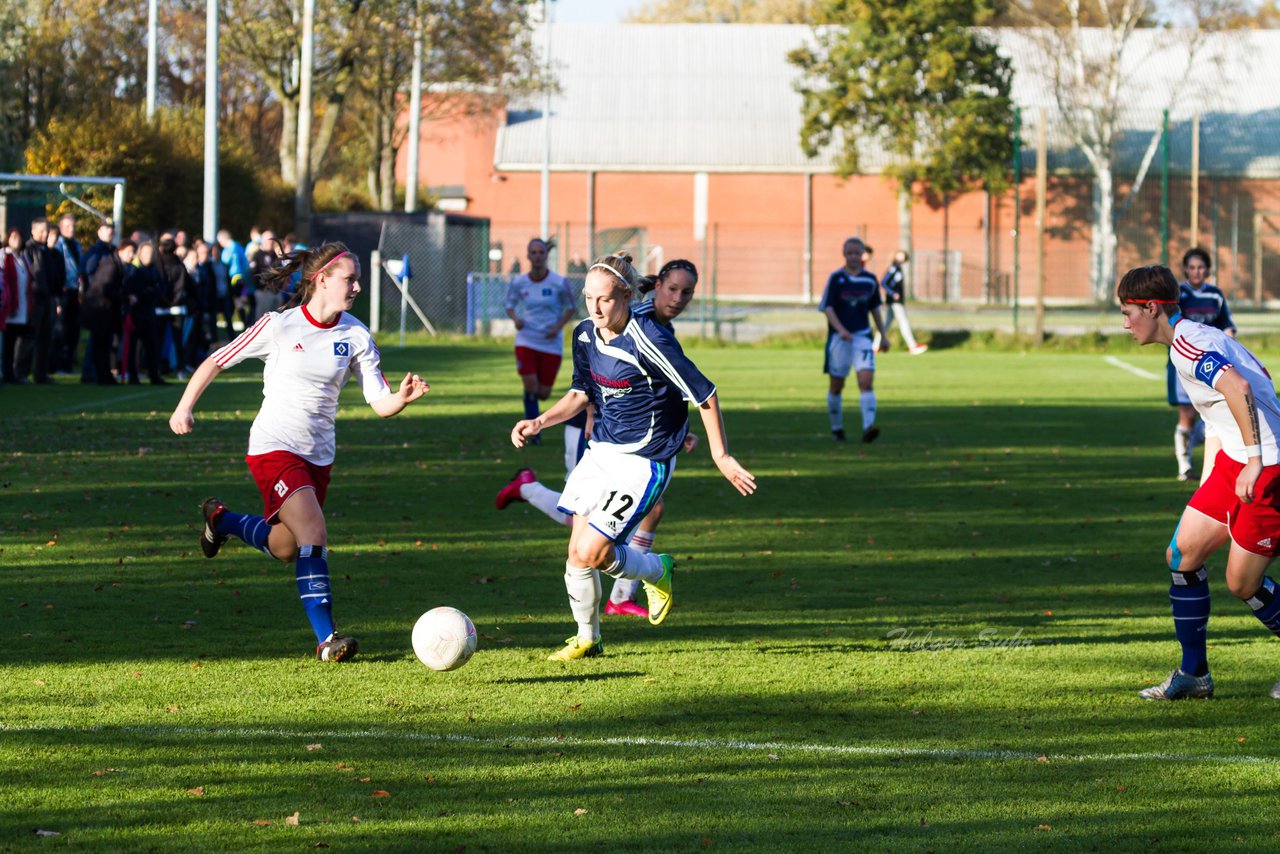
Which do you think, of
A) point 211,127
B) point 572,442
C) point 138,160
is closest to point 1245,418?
point 572,442

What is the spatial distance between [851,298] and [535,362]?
3.36m

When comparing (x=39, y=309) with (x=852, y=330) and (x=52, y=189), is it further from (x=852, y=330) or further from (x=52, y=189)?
(x=852, y=330)

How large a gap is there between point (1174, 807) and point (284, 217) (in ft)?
129

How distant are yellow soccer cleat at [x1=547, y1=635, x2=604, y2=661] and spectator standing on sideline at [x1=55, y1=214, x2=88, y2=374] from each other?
15.8m

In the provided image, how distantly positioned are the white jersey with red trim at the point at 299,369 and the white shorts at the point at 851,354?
1023 centimetres

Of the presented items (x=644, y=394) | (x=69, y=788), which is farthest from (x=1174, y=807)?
(x=69, y=788)

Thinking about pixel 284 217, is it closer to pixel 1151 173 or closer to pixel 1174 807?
pixel 1151 173

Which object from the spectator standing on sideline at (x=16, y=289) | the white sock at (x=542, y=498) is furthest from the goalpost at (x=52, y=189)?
the white sock at (x=542, y=498)

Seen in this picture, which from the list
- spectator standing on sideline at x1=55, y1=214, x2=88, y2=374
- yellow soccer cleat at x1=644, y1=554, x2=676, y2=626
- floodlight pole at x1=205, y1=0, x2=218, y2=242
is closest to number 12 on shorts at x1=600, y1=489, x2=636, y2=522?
yellow soccer cleat at x1=644, y1=554, x2=676, y2=626

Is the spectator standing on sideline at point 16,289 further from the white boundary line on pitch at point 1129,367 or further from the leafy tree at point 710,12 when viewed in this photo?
the leafy tree at point 710,12

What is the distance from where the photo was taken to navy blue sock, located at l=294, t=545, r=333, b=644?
24.2 ft

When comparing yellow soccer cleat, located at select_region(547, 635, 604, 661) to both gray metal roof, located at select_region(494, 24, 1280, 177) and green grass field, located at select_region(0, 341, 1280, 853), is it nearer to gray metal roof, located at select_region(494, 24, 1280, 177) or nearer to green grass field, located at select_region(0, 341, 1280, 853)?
green grass field, located at select_region(0, 341, 1280, 853)

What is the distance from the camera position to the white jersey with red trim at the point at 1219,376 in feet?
21.0

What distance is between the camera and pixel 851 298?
1731 centimetres
